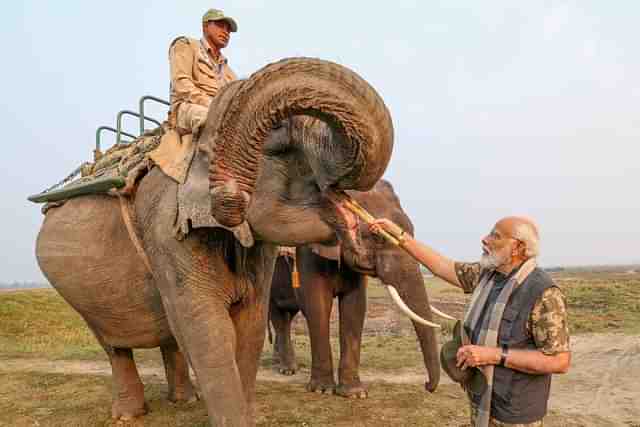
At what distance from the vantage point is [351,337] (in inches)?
288

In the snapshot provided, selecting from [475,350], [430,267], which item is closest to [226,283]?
[430,267]

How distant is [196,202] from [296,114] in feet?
3.56

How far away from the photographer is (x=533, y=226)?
316cm

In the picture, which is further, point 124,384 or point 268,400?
point 268,400

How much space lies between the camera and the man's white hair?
309 centimetres

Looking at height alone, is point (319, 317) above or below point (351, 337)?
above

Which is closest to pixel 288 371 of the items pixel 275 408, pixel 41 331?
pixel 275 408

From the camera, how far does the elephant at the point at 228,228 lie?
294 centimetres

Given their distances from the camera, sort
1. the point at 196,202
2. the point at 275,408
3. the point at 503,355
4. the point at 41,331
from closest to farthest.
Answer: the point at 503,355
the point at 196,202
the point at 275,408
the point at 41,331

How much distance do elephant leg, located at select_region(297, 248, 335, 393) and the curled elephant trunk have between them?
4.25 m

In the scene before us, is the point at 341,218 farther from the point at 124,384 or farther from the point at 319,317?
the point at 319,317

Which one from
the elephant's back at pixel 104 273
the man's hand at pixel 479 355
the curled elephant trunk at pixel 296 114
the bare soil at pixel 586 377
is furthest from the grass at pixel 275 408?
the curled elephant trunk at pixel 296 114

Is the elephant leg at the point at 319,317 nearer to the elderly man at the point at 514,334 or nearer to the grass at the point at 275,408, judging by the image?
the grass at the point at 275,408

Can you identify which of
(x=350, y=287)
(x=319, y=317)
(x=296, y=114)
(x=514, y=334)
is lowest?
(x=319, y=317)
